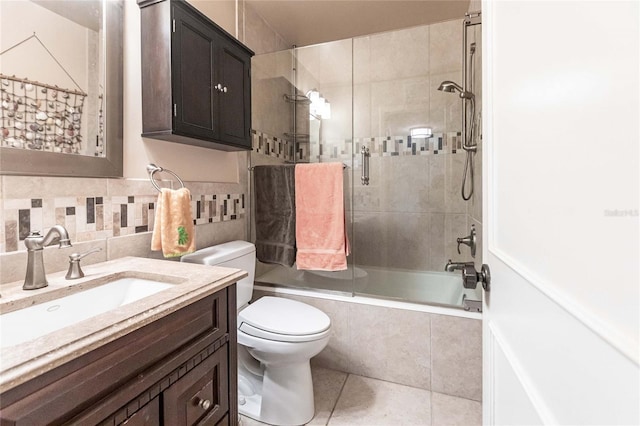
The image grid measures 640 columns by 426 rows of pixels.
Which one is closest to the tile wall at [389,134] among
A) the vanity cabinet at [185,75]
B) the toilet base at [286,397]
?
the vanity cabinet at [185,75]

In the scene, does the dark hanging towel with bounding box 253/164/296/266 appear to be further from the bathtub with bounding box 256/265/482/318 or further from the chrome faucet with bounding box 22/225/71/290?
the chrome faucet with bounding box 22/225/71/290

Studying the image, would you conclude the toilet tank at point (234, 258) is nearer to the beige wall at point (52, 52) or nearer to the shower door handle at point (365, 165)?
the beige wall at point (52, 52)

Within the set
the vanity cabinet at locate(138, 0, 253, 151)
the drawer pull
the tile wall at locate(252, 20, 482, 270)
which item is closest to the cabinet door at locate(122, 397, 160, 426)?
the drawer pull

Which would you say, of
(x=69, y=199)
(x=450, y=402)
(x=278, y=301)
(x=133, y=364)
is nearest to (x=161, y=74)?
(x=69, y=199)

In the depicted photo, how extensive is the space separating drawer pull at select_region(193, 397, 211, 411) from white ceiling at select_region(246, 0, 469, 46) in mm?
2358

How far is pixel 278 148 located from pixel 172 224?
4.09ft

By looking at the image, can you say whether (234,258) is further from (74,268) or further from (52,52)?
(52,52)

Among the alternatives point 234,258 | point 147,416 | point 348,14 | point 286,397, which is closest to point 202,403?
point 147,416

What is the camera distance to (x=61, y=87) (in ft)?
3.43

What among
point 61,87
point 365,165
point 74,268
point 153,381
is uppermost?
point 61,87

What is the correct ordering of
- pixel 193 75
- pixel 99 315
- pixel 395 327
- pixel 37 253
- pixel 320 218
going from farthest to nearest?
pixel 320 218 → pixel 395 327 → pixel 193 75 → pixel 37 253 → pixel 99 315

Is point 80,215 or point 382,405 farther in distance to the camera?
point 382,405

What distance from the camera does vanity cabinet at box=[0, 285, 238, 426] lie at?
0.52 meters

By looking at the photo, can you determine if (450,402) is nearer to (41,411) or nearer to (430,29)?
(41,411)
